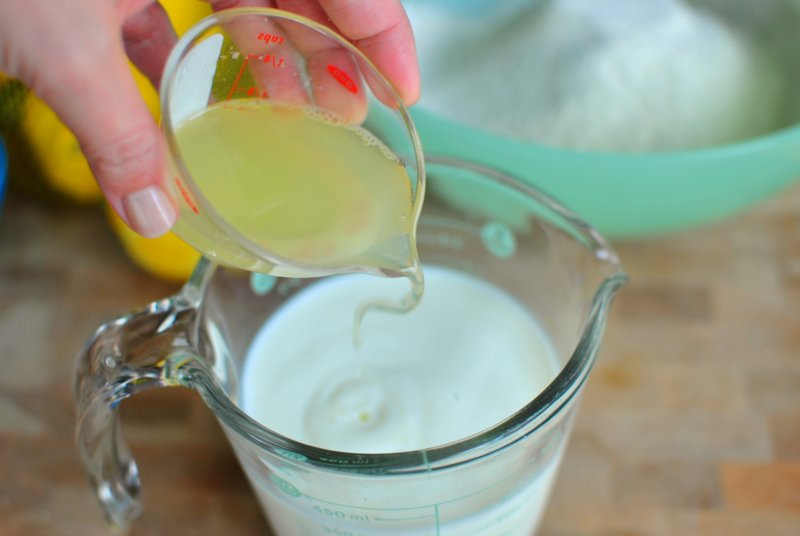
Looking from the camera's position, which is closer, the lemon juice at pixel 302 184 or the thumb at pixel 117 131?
the thumb at pixel 117 131

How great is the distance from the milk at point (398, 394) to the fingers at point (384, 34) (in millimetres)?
254

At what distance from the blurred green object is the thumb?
445 mm

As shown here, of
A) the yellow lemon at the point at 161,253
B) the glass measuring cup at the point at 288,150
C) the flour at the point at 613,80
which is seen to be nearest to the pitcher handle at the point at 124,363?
the glass measuring cup at the point at 288,150

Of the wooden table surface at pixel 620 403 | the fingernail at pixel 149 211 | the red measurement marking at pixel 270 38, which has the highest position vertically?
the red measurement marking at pixel 270 38

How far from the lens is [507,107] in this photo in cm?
127

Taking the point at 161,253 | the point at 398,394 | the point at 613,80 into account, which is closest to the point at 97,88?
the point at 398,394

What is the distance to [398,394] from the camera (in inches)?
36.9

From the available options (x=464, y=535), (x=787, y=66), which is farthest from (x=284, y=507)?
(x=787, y=66)

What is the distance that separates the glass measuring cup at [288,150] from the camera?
71cm

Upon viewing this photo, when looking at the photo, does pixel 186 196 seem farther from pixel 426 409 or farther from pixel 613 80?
pixel 613 80

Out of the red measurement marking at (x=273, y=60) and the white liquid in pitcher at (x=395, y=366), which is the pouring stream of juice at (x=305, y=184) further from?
the white liquid in pitcher at (x=395, y=366)

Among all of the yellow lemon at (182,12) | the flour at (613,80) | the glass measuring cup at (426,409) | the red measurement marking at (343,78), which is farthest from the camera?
the flour at (613,80)

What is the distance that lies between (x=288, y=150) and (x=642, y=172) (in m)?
0.48

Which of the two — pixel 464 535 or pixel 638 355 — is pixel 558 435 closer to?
pixel 464 535
